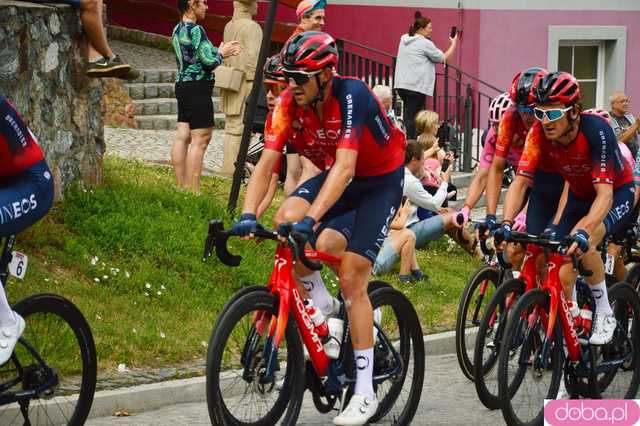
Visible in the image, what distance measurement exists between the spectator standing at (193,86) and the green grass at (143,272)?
690mm

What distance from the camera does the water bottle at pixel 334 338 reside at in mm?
7348

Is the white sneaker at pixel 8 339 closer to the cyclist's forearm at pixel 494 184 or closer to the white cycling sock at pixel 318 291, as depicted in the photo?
the white cycling sock at pixel 318 291

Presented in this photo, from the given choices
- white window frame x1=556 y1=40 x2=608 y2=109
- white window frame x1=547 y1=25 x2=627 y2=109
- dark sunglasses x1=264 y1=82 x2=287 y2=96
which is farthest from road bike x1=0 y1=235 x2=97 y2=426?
white window frame x1=556 y1=40 x2=608 y2=109

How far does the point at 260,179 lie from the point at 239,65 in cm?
897

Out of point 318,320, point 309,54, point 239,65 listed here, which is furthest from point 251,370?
point 239,65

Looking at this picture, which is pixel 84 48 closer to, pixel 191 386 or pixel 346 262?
pixel 191 386

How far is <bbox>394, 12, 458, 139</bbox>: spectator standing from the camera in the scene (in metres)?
17.2

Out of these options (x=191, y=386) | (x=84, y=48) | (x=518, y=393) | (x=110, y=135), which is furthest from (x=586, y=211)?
(x=110, y=135)

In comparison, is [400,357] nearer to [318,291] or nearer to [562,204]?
[318,291]

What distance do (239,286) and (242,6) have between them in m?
5.80

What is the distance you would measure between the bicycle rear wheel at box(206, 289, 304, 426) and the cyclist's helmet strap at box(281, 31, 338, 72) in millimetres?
1185

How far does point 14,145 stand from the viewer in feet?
21.0

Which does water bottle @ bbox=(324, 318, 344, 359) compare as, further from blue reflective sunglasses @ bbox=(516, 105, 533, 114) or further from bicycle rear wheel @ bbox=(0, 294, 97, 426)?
blue reflective sunglasses @ bbox=(516, 105, 533, 114)

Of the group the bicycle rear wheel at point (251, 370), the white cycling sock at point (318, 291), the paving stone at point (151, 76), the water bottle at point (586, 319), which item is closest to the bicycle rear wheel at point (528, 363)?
the water bottle at point (586, 319)
